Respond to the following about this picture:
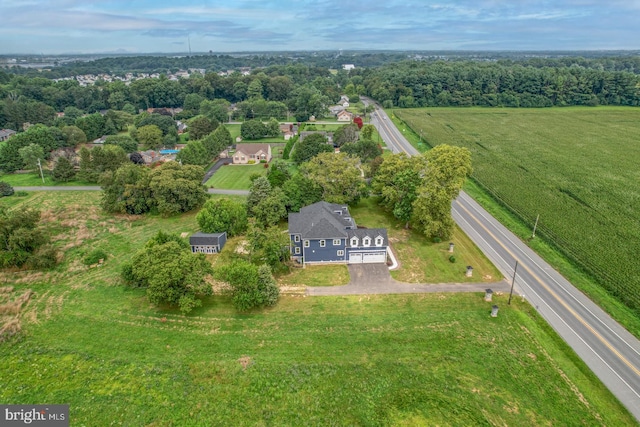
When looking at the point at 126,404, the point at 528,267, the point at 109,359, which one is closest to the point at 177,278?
the point at 109,359

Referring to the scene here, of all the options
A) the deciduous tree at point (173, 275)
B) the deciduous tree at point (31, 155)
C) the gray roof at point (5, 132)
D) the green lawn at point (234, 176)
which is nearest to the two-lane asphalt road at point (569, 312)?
the deciduous tree at point (173, 275)

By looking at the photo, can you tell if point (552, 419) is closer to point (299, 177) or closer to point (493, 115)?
point (299, 177)

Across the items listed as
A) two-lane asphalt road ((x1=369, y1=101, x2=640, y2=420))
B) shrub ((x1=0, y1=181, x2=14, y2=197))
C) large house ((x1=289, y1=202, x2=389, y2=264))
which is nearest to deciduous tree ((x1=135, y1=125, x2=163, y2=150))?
shrub ((x1=0, y1=181, x2=14, y2=197))

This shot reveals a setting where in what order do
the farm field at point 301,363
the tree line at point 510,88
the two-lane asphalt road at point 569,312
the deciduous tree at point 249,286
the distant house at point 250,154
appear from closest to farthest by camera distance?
the farm field at point 301,363 → the two-lane asphalt road at point 569,312 → the deciduous tree at point 249,286 → the distant house at point 250,154 → the tree line at point 510,88

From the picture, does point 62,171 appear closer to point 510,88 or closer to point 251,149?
point 251,149

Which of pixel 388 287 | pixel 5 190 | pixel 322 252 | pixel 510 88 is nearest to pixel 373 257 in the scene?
pixel 388 287

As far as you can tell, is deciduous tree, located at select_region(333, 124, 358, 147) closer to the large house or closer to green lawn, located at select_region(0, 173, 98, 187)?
the large house

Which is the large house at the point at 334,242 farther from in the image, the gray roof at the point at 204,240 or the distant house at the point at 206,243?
the gray roof at the point at 204,240
